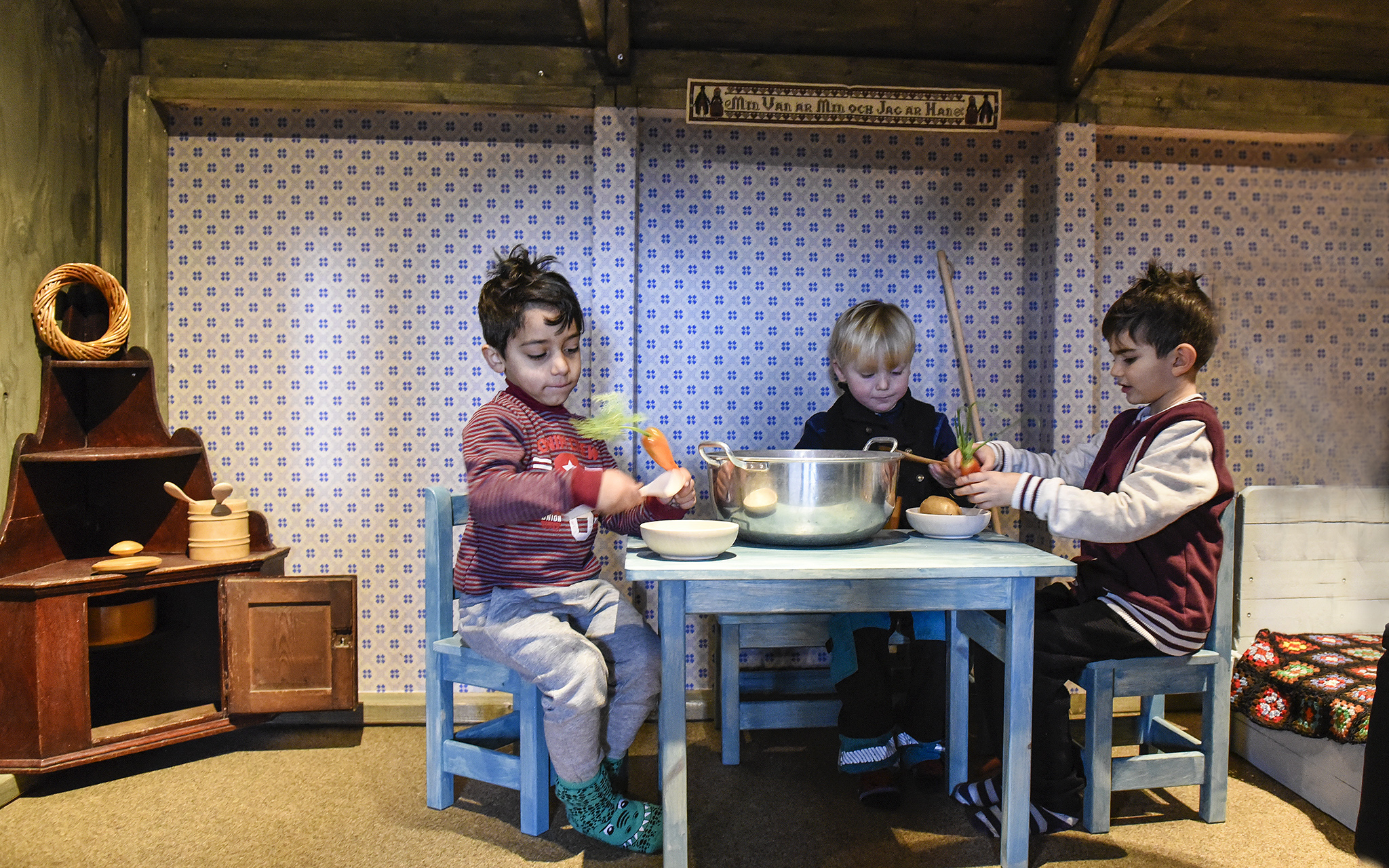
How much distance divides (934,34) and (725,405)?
1.54m

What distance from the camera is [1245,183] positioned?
10.3 feet

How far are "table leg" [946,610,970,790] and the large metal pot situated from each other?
28.1 inches

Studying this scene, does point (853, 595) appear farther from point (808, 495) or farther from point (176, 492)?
point (176, 492)

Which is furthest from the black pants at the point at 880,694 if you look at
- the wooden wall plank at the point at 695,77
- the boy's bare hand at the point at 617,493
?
the wooden wall plank at the point at 695,77

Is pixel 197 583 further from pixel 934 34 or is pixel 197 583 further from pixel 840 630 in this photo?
pixel 934 34

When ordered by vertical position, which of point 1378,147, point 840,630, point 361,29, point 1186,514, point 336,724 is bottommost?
point 336,724

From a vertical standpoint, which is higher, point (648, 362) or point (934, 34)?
point (934, 34)

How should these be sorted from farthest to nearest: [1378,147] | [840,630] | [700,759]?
[700,759] → [840,630] → [1378,147]

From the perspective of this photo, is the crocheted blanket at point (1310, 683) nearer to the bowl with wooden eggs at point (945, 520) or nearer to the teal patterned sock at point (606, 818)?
the bowl with wooden eggs at point (945, 520)

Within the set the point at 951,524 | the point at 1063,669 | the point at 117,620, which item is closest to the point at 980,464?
the point at 951,524

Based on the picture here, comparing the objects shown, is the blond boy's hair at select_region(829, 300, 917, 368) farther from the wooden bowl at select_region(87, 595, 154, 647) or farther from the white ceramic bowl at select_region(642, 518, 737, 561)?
the wooden bowl at select_region(87, 595, 154, 647)

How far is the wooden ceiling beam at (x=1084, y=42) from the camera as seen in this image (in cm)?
270

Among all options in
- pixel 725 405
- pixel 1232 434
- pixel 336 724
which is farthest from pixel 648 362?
pixel 1232 434

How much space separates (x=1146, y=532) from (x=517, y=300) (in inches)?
66.5
